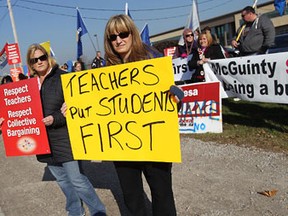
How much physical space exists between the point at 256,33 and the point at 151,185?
491cm

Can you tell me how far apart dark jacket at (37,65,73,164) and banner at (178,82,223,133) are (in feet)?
11.9

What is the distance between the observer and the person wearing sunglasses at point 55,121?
2.81 m

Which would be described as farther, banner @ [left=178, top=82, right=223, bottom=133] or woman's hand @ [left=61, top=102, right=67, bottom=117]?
banner @ [left=178, top=82, right=223, bottom=133]

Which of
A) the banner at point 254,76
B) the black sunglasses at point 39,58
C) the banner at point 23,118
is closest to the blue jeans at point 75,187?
the banner at point 23,118

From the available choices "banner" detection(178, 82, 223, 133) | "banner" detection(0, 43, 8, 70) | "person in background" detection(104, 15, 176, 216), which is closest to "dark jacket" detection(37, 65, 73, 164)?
"person in background" detection(104, 15, 176, 216)

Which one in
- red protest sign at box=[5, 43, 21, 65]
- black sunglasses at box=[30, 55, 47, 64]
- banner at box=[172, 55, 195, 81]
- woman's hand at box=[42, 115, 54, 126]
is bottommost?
banner at box=[172, 55, 195, 81]

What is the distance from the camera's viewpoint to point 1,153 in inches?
289

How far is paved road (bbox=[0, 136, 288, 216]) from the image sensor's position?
3.20m

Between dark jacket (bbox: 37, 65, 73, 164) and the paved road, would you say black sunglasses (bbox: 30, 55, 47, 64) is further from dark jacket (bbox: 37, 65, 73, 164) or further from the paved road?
the paved road

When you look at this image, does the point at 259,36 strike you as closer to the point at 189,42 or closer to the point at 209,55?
the point at 209,55

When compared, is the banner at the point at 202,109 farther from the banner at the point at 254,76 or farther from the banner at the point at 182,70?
the banner at the point at 182,70

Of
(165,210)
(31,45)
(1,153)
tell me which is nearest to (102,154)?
(165,210)

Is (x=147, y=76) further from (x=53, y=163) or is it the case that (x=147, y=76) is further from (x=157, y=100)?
(x=53, y=163)

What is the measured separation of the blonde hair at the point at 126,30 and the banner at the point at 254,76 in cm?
321
